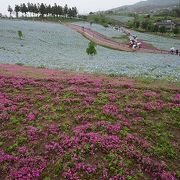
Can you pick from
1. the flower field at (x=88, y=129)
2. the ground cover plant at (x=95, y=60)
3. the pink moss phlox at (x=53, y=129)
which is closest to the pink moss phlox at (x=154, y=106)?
the flower field at (x=88, y=129)

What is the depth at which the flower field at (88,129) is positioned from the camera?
556 inches

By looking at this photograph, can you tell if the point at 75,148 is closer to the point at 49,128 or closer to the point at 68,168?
the point at 68,168

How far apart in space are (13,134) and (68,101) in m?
6.03

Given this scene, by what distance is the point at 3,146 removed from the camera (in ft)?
52.8

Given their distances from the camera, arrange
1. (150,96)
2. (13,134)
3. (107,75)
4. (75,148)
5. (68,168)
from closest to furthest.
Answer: (68,168) → (75,148) → (13,134) → (150,96) → (107,75)

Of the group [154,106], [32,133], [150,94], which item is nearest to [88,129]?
[32,133]

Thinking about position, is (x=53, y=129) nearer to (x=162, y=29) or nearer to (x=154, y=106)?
(x=154, y=106)

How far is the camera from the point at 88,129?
17.7 m

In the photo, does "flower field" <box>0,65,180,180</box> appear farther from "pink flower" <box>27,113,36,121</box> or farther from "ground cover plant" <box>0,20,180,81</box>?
"ground cover plant" <box>0,20,180,81</box>

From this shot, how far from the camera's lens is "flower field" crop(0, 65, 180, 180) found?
14125 mm

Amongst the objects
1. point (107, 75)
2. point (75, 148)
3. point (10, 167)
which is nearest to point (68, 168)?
point (75, 148)

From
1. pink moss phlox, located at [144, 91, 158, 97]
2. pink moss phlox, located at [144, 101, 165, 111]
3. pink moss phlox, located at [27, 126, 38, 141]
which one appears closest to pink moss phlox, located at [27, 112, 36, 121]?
pink moss phlox, located at [27, 126, 38, 141]

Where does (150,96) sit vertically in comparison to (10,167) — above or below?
above

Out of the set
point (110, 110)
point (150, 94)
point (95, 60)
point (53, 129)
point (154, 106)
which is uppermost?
point (150, 94)
